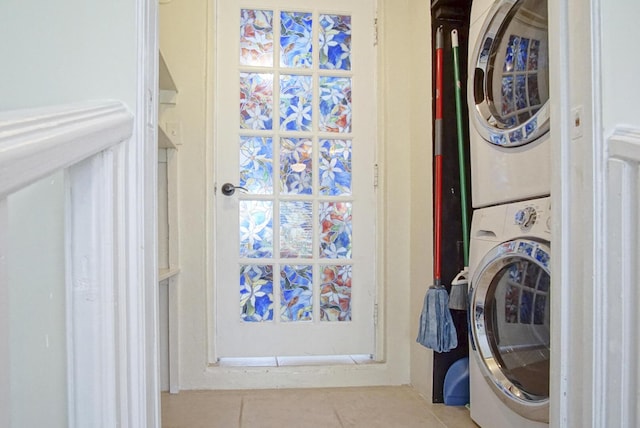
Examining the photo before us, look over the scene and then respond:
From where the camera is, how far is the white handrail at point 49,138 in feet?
1.23

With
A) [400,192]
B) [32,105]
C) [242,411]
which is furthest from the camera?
[400,192]

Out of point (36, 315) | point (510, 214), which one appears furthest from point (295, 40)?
point (36, 315)

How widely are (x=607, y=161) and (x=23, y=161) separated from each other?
88 centimetres

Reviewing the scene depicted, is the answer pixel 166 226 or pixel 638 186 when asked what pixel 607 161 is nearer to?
pixel 638 186

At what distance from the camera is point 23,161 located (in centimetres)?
39

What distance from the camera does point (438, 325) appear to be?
1.75 m

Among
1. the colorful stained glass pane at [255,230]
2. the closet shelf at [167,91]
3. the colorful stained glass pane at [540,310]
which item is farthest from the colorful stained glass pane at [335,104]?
the colorful stained glass pane at [540,310]

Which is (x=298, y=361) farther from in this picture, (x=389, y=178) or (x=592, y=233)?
(x=592, y=233)

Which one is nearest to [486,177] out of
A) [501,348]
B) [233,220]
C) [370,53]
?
[501,348]

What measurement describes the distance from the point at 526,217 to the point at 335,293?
1146mm

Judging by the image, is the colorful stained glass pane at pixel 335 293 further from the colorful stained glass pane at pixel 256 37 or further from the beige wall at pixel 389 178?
the colorful stained glass pane at pixel 256 37

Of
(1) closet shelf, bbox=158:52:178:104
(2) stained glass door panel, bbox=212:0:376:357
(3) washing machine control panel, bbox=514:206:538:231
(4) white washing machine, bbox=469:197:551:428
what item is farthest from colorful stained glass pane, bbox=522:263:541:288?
(1) closet shelf, bbox=158:52:178:104

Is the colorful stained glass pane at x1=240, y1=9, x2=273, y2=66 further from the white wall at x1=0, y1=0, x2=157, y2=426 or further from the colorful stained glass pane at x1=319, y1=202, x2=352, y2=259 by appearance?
the white wall at x1=0, y1=0, x2=157, y2=426

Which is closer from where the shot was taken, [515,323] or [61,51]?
[61,51]
